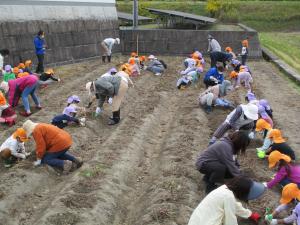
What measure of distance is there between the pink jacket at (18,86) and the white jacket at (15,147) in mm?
3181

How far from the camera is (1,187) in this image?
6875 mm

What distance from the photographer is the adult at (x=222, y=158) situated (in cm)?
606

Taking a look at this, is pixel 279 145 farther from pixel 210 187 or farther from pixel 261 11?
pixel 261 11

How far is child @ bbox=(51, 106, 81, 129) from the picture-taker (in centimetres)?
954

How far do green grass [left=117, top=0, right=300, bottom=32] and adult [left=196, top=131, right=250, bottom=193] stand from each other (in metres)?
33.6

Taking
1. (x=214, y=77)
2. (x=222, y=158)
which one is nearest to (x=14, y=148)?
(x=222, y=158)

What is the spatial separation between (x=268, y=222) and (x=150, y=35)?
16527mm

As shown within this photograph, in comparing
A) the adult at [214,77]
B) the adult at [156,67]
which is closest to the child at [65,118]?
the adult at [214,77]

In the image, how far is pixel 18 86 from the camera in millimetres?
10828

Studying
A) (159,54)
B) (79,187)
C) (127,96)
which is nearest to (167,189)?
(79,187)

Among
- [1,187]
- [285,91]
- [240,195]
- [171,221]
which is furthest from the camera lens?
[285,91]

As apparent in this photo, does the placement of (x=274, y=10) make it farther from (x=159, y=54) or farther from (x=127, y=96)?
(x=127, y=96)

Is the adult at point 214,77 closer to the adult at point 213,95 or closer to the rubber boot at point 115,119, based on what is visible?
the adult at point 213,95

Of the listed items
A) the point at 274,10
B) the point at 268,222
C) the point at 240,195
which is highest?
the point at 240,195
